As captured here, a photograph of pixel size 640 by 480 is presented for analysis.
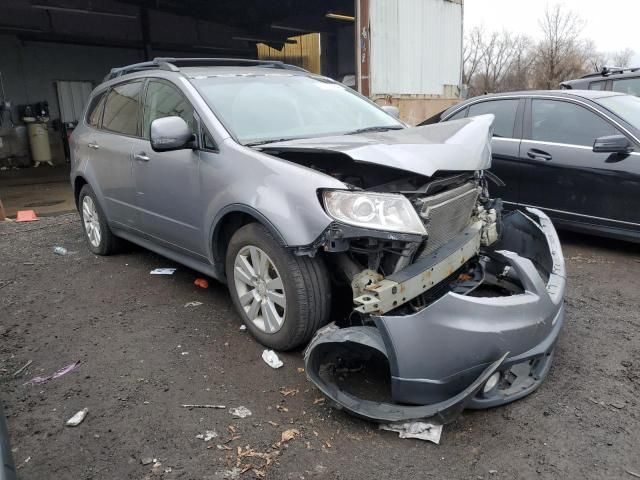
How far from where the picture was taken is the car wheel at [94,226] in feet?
16.4

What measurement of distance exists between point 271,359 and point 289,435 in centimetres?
68

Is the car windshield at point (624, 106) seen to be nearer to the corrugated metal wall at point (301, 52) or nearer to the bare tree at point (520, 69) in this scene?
the corrugated metal wall at point (301, 52)

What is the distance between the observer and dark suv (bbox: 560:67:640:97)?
7.16 meters

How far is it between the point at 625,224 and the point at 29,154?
1493 cm

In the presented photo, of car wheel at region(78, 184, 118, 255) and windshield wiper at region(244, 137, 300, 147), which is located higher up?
windshield wiper at region(244, 137, 300, 147)

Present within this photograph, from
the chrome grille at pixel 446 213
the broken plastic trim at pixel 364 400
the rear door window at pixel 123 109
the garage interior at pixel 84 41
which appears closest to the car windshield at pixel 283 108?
the rear door window at pixel 123 109

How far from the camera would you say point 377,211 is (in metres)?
2.51

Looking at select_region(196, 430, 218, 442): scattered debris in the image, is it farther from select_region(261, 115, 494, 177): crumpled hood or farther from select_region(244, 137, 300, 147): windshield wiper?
select_region(244, 137, 300, 147): windshield wiper

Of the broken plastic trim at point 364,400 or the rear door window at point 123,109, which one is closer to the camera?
the broken plastic trim at point 364,400

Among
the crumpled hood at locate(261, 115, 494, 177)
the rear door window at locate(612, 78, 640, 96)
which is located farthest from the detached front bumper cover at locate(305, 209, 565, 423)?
the rear door window at locate(612, 78, 640, 96)

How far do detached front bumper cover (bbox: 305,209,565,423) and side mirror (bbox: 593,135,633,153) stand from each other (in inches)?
102

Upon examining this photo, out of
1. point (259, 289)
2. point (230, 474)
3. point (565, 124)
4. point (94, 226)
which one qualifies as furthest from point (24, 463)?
point (565, 124)

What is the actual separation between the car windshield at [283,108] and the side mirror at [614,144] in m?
1.93

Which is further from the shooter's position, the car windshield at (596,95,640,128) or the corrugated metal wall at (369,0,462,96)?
the corrugated metal wall at (369,0,462,96)
